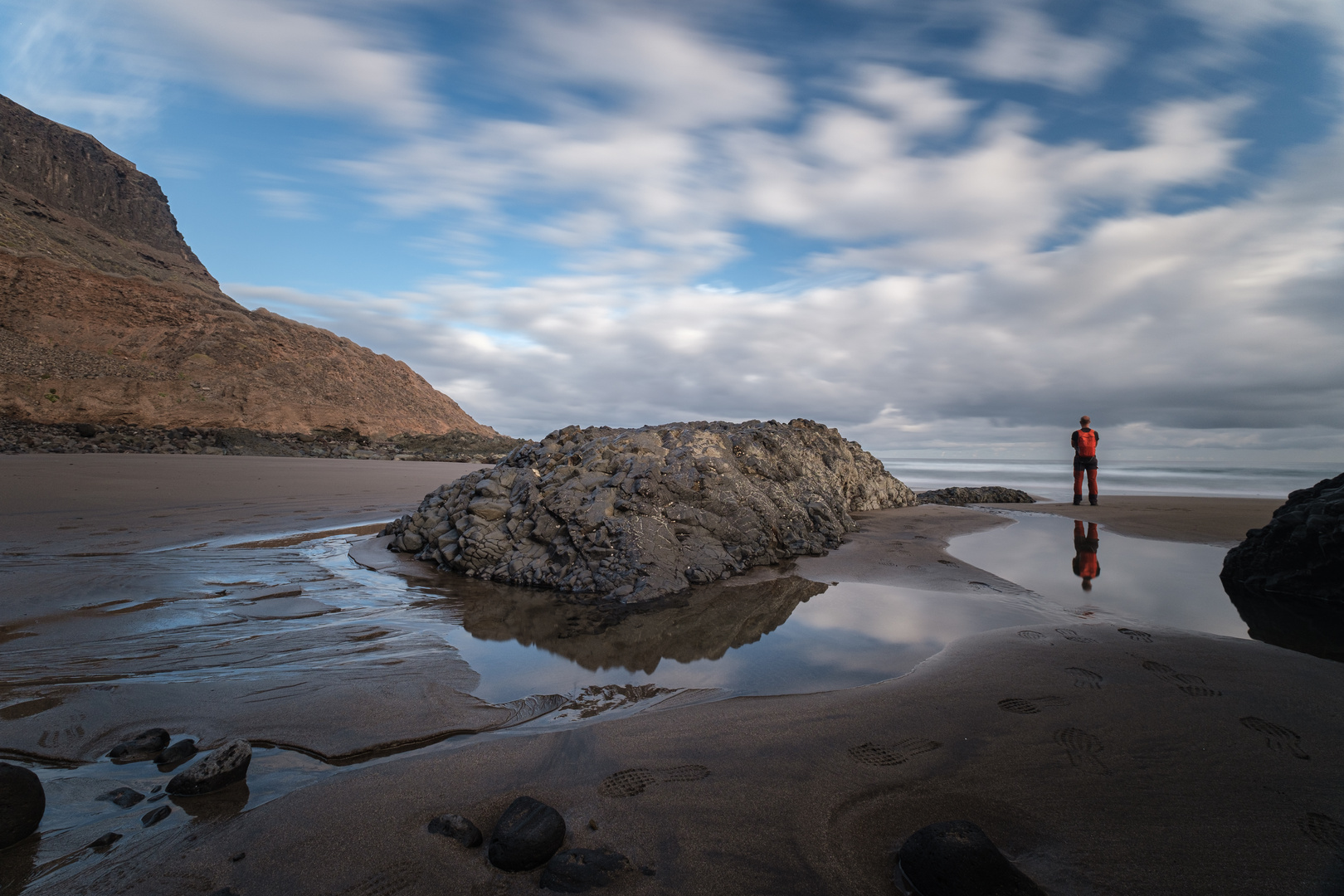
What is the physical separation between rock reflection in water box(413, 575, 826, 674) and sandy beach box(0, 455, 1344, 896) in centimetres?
4

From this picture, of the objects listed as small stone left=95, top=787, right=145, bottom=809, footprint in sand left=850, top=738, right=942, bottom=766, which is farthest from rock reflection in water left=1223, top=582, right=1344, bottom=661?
small stone left=95, top=787, right=145, bottom=809

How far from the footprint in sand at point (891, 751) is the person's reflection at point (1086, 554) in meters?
3.66

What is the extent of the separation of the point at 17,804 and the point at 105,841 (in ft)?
0.91

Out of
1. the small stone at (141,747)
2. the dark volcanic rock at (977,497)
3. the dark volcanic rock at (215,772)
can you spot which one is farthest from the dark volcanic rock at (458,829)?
the dark volcanic rock at (977,497)

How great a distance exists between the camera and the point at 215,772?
6.28ft

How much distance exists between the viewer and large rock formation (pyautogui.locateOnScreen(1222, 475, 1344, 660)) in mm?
4020

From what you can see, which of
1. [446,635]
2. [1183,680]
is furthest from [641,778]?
[1183,680]

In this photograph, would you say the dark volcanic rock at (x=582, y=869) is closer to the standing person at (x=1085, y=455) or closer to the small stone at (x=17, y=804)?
the small stone at (x=17, y=804)

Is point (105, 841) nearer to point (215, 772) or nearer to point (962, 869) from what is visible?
point (215, 772)

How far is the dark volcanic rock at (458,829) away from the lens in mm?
1664

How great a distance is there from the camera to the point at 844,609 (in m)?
4.34

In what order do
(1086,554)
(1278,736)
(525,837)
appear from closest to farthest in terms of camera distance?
(525,837) → (1278,736) → (1086,554)

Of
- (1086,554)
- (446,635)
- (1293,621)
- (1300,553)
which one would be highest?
(1300,553)

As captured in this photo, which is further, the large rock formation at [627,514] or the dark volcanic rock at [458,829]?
the large rock formation at [627,514]
